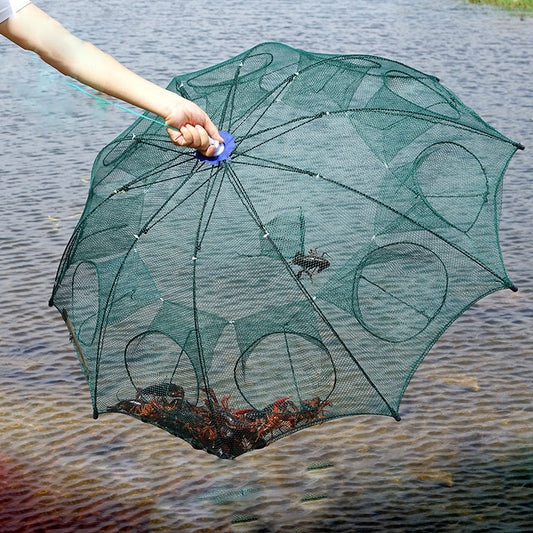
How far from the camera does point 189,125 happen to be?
109 inches

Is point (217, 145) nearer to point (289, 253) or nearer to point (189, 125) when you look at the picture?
point (189, 125)

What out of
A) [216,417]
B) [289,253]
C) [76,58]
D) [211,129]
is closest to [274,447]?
[216,417]

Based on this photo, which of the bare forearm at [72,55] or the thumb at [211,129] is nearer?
the bare forearm at [72,55]

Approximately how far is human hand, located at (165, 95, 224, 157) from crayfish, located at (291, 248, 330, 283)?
2.21m

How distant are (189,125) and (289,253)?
99.4 inches

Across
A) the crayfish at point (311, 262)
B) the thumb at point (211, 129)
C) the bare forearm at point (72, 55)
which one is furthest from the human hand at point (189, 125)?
the crayfish at point (311, 262)

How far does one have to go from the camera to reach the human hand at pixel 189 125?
2.57 metres

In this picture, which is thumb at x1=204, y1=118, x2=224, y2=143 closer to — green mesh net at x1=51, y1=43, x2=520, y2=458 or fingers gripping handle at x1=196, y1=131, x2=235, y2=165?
fingers gripping handle at x1=196, y1=131, x2=235, y2=165

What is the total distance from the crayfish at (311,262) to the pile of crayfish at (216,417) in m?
0.76

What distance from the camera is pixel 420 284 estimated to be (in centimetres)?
514

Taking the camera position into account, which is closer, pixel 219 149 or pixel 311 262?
pixel 219 149

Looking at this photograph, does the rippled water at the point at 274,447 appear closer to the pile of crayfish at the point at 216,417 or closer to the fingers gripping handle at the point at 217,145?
the pile of crayfish at the point at 216,417

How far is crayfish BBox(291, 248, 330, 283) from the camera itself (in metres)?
5.25

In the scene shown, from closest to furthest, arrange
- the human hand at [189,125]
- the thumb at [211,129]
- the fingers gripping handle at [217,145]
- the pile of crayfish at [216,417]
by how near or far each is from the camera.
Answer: the human hand at [189,125] → the thumb at [211,129] → the fingers gripping handle at [217,145] → the pile of crayfish at [216,417]
